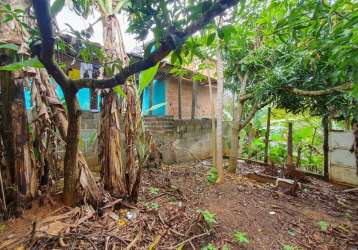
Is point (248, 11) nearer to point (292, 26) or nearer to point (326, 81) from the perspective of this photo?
point (326, 81)

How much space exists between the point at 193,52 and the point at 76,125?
3.54ft

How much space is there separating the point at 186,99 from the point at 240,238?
6.48m

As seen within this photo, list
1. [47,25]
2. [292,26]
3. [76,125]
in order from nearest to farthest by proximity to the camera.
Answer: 1. [47,25]
2. [76,125]
3. [292,26]

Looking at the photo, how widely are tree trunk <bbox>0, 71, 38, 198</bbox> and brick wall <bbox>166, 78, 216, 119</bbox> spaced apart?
16.9 ft

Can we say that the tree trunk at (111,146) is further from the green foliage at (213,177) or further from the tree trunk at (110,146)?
the green foliage at (213,177)

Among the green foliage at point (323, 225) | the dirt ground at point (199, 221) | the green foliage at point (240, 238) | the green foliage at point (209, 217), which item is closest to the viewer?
the dirt ground at point (199, 221)

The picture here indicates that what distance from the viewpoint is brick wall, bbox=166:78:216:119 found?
7590mm

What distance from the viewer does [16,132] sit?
2029 mm

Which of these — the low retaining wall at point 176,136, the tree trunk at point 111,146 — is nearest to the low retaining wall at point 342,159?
the low retaining wall at point 176,136

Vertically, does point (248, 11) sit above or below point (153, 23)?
above

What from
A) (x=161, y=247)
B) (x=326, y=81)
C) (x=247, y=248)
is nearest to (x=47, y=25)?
(x=161, y=247)

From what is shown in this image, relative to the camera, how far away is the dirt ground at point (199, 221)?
1.94 metres

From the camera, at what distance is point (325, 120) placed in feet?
16.0

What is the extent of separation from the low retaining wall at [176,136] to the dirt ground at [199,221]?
4.11 feet
